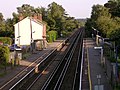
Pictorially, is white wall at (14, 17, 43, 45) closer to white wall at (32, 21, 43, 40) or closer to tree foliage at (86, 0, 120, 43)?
white wall at (32, 21, 43, 40)

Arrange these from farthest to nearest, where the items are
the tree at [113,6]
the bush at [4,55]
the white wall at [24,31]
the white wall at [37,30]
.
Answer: the tree at [113,6]
the white wall at [37,30]
the white wall at [24,31]
the bush at [4,55]

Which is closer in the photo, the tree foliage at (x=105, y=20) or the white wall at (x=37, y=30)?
the tree foliage at (x=105, y=20)

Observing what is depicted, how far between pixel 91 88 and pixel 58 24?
7547cm

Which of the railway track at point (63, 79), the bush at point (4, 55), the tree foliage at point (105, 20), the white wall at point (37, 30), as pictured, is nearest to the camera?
the railway track at point (63, 79)

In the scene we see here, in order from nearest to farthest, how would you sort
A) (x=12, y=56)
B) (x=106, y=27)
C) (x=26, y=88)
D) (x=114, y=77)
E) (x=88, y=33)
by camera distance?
1. (x=114, y=77)
2. (x=26, y=88)
3. (x=12, y=56)
4. (x=106, y=27)
5. (x=88, y=33)

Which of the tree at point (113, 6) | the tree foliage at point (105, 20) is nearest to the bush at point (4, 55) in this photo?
the tree foliage at point (105, 20)

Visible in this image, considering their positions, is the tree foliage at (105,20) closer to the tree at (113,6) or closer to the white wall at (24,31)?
the tree at (113,6)

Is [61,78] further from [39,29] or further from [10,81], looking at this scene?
[39,29]

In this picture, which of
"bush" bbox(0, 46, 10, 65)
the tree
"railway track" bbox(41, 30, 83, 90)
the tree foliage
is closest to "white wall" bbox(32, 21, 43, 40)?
the tree foliage

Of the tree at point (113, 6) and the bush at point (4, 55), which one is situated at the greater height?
the tree at point (113, 6)

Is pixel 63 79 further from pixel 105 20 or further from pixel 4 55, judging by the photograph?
pixel 105 20

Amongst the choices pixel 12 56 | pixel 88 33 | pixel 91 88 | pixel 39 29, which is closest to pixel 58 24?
pixel 88 33

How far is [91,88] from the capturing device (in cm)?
2403

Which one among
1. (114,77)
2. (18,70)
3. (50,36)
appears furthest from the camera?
(50,36)
